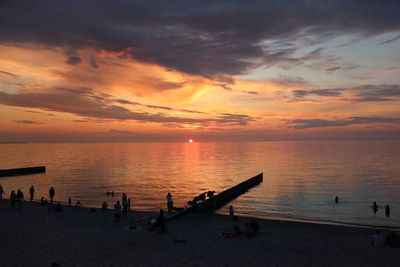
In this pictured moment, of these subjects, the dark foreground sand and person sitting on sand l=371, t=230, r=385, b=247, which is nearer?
the dark foreground sand

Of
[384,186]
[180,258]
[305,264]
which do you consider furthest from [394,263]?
[384,186]

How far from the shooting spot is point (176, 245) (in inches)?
798

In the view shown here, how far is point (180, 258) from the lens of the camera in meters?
18.0

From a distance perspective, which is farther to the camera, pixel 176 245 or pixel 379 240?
pixel 379 240

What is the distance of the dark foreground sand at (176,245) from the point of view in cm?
1756

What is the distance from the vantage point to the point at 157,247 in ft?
64.9

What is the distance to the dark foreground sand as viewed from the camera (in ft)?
57.6

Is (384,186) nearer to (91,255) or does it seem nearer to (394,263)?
(394,263)

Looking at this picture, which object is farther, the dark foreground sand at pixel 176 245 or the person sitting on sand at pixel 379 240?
the person sitting on sand at pixel 379 240

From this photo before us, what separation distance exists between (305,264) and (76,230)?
1512 centimetres

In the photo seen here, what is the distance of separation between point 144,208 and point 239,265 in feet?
86.0

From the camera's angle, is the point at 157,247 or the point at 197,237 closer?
the point at 157,247

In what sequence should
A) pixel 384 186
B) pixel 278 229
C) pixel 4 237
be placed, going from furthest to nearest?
pixel 384 186 < pixel 278 229 < pixel 4 237

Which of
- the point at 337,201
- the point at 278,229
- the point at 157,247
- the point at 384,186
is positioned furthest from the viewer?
the point at 384,186
